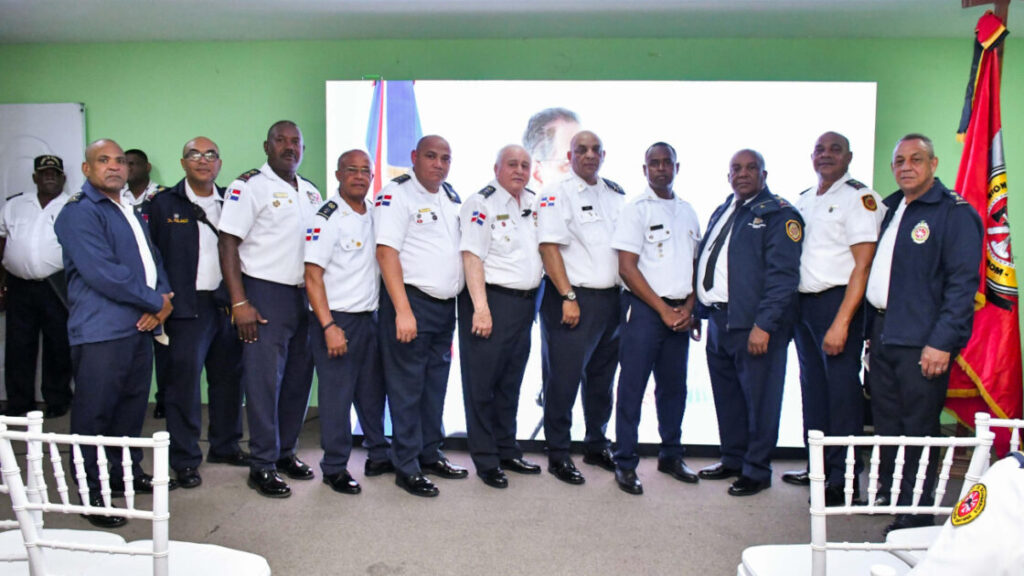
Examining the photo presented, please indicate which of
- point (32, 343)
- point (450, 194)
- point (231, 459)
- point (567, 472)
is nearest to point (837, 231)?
point (567, 472)

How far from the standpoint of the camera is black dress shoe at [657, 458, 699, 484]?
3488 mm

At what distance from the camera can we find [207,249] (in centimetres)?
337

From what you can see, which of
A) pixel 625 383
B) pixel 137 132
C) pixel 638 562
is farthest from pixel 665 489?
pixel 137 132

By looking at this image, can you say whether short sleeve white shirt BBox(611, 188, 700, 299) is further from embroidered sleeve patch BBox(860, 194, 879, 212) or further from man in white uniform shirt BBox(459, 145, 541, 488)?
Result: embroidered sleeve patch BBox(860, 194, 879, 212)

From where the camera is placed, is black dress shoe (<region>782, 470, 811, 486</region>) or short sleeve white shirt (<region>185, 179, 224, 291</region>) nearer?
short sleeve white shirt (<region>185, 179, 224, 291</region>)

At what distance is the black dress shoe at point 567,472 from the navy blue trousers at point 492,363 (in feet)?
0.96

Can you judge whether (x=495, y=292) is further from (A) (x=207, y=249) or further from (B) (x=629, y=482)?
(A) (x=207, y=249)

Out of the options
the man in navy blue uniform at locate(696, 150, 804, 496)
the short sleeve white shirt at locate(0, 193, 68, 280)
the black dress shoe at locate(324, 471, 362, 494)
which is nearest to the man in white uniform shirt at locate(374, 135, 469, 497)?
the black dress shoe at locate(324, 471, 362, 494)

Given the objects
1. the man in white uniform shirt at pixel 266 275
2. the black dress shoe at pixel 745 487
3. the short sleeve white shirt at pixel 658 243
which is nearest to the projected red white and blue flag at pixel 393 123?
the man in white uniform shirt at pixel 266 275

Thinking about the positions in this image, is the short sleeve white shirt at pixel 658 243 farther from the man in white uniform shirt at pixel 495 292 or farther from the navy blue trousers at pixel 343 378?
the navy blue trousers at pixel 343 378

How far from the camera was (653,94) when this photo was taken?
4051 millimetres

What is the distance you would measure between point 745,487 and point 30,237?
4.41 meters

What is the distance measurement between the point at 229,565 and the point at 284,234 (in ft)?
6.33

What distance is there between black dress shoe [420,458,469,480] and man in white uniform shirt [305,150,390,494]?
405 millimetres
